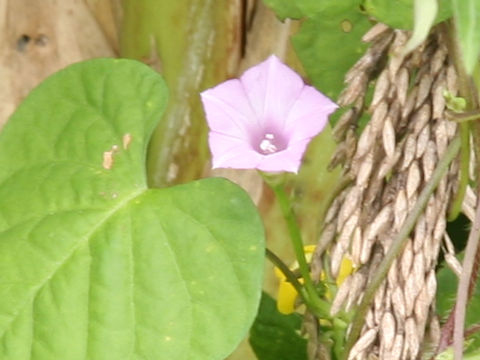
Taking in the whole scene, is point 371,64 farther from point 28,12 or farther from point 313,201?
point 28,12

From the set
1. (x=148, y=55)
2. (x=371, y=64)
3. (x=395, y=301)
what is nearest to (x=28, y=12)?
(x=148, y=55)

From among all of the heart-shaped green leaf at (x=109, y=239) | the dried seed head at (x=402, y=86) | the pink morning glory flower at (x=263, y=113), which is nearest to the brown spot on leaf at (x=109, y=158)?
the heart-shaped green leaf at (x=109, y=239)

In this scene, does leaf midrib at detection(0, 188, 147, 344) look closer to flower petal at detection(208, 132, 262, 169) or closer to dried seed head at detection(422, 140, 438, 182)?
flower petal at detection(208, 132, 262, 169)

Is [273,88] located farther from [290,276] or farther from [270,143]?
[290,276]

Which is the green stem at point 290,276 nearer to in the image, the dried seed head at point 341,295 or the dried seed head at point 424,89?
the dried seed head at point 341,295

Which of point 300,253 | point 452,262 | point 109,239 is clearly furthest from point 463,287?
point 109,239

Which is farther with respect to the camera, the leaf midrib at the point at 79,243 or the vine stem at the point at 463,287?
the leaf midrib at the point at 79,243

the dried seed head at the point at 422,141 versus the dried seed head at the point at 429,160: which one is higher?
the dried seed head at the point at 422,141
